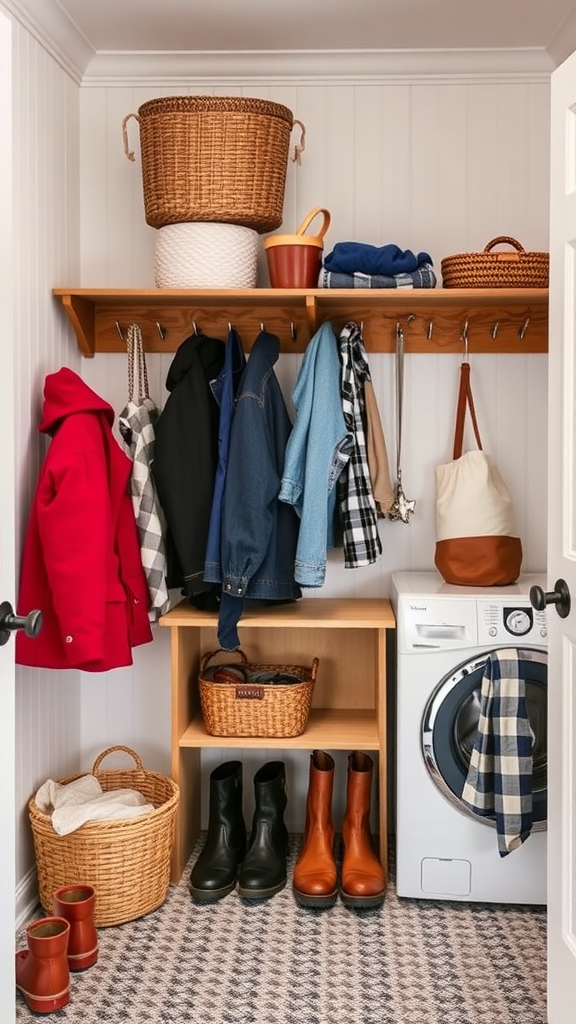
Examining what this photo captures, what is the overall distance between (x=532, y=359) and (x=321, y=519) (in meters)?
0.93

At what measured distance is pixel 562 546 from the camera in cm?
190

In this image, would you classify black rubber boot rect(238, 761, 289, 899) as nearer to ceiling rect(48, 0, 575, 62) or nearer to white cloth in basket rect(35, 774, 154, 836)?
white cloth in basket rect(35, 774, 154, 836)

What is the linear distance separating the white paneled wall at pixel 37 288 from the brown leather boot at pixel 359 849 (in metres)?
0.87

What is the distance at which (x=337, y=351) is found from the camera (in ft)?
9.59

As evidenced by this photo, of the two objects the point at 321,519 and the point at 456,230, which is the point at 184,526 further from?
the point at 456,230

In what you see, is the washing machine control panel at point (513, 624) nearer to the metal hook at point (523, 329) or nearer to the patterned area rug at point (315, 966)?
the patterned area rug at point (315, 966)

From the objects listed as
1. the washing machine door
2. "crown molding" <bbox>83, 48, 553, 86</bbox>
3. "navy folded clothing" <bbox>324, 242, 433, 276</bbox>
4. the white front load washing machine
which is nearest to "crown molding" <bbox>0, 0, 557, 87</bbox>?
"crown molding" <bbox>83, 48, 553, 86</bbox>

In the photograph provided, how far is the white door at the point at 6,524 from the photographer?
166 centimetres

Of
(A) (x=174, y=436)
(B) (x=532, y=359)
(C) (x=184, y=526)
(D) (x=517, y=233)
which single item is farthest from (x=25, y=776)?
(D) (x=517, y=233)

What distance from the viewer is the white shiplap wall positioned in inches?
121

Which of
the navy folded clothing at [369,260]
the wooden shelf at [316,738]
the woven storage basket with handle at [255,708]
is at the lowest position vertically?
the wooden shelf at [316,738]

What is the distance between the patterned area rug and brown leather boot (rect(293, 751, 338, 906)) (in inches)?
1.9

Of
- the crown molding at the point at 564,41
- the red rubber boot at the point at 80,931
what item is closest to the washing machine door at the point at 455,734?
the red rubber boot at the point at 80,931

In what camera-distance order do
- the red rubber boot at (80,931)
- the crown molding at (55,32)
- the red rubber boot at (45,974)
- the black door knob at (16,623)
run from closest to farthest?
the black door knob at (16,623)
the red rubber boot at (45,974)
the red rubber boot at (80,931)
the crown molding at (55,32)
